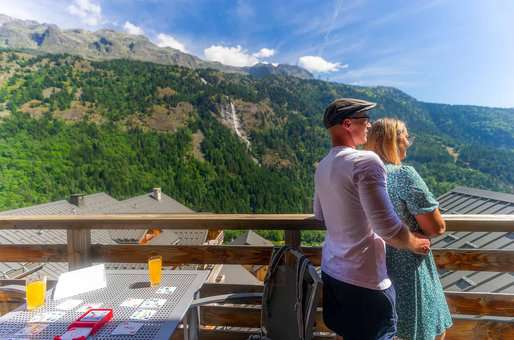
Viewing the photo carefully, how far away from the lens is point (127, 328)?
1.36m

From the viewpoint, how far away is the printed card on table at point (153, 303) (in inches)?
60.8

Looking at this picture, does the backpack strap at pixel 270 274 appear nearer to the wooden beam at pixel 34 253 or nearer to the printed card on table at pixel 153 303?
the printed card on table at pixel 153 303

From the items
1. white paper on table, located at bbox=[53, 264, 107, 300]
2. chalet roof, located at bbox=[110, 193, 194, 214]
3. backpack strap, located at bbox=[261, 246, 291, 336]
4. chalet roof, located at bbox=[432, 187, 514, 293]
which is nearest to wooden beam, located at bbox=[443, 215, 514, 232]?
backpack strap, located at bbox=[261, 246, 291, 336]

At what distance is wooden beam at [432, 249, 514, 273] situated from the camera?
182 centimetres

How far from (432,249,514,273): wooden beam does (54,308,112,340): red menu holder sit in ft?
5.96

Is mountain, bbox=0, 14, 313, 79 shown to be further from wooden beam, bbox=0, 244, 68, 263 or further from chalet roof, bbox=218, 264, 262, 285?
→ wooden beam, bbox=0, 244, 68, 263

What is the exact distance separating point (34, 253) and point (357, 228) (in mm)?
2220

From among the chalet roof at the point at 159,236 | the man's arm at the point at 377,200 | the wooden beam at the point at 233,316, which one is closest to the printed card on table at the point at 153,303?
the wooden beam at the point at 233,316

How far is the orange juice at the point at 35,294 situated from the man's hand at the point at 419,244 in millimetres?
1814

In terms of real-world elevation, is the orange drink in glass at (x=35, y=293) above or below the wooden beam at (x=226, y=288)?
above

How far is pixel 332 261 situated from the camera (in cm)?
135

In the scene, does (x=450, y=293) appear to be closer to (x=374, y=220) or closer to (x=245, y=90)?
(x=374, y=220)

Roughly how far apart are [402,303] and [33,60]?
8303 cm

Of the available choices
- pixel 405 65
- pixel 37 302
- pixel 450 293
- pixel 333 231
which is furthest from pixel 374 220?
pixel 405 65
